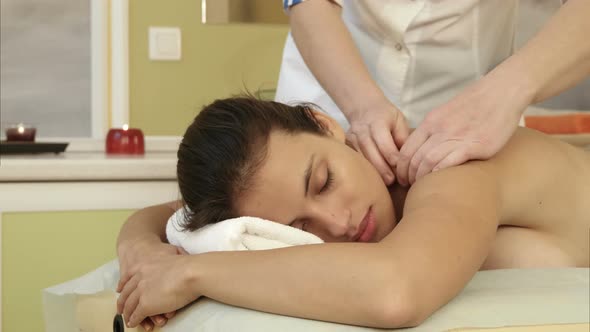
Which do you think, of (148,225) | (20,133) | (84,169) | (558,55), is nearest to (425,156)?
(558,55)

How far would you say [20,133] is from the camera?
2.80 metres

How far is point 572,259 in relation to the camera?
4.47 feet

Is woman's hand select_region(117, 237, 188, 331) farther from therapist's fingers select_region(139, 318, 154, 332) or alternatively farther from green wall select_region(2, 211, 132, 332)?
green wall select_region(2, 211, 132, 332)

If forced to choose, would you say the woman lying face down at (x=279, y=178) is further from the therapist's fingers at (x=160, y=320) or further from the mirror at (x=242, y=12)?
the mirror at (x=242, y=12)

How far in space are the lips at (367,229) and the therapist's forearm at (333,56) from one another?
0.26m

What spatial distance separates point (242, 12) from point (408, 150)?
1.97 m

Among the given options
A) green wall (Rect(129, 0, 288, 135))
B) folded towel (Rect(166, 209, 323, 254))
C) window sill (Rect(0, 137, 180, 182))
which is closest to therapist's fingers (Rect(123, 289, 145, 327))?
folded towel (Rect(166, 209, 323, 254))

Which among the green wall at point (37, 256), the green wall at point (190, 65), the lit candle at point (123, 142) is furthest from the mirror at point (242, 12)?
the green wall at point (37, 256)

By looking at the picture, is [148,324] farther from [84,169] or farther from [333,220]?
[84,169]

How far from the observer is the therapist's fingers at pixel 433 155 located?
131 centimetres

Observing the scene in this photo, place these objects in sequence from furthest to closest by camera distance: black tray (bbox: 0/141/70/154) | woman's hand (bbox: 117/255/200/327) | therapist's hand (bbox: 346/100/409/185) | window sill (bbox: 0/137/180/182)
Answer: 1. black tray (bbox: 0/141/70/154)
2. window sill (bbox: 0/137/180/182)
3. therapist's hand (bbox: 346/100/409/185)
4. woman's hand (bbox: 117/255/200/327)

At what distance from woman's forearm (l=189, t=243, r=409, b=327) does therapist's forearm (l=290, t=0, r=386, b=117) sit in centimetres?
55

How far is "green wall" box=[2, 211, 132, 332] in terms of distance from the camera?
242 cm

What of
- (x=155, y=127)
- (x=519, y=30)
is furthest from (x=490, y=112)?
(x=155, y=127)
